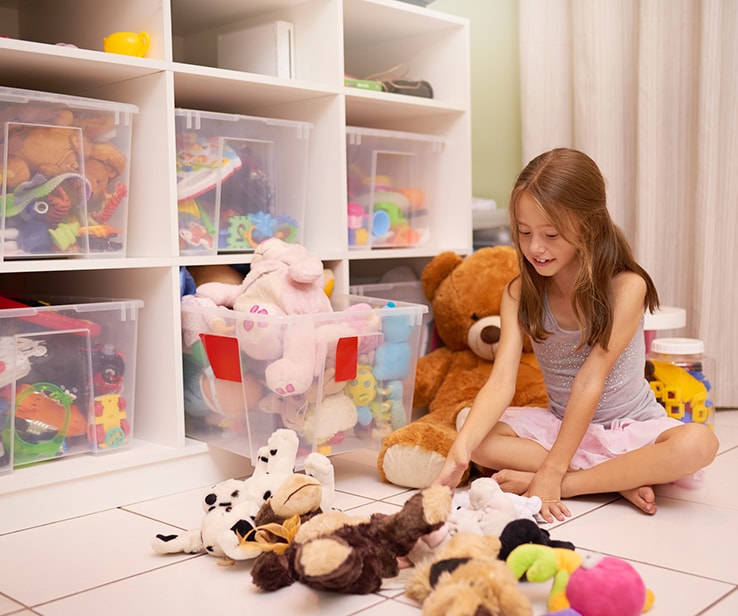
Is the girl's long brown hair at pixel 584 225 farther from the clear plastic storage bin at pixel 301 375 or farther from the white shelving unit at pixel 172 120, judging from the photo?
the white shelving unit at pixel 172 120

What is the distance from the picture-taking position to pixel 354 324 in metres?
1.38

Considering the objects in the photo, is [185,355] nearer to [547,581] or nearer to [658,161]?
[547,581]

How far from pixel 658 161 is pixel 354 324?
0.86 m

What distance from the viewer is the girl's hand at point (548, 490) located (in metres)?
1.22

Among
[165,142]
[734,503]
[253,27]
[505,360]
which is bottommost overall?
[734,503]

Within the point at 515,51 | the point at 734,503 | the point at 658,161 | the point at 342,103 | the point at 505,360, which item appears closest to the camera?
the point at 734,503

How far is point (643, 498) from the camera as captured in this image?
124 cm

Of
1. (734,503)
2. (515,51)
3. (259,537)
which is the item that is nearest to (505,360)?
(734,503)

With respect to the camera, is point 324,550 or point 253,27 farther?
point 253,27

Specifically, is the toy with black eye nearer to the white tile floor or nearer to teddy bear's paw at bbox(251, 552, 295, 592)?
the white tile floor

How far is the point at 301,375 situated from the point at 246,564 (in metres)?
0.32

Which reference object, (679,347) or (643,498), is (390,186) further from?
(643,498)

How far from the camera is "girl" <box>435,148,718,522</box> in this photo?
125cm

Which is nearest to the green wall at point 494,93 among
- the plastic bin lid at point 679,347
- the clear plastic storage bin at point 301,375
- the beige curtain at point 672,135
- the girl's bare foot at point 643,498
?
the beige curtain at point 672,135
